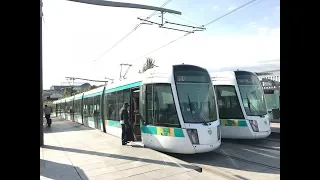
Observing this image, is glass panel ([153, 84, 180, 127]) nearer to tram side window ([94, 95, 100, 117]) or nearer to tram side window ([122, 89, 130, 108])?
tram side window ([122, 89, 130, 108])

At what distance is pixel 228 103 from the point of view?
12172mm

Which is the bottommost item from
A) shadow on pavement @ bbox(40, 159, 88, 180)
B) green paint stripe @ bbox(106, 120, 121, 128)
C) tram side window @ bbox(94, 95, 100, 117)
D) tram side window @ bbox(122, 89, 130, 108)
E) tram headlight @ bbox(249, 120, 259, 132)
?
shadow on pavement @ bbox(40, 159, 88, 180)

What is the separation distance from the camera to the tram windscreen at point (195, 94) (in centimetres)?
880

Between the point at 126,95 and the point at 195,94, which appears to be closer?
the point at 195,94

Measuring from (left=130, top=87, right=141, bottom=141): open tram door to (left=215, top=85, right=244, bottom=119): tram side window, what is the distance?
3.68 metres

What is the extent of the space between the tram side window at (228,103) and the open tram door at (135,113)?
3.68m

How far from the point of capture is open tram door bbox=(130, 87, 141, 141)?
11.5 metres

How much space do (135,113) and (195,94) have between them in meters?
3.42

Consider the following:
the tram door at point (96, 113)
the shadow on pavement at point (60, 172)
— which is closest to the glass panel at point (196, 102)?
the shadow on pavement at point (60, 172)

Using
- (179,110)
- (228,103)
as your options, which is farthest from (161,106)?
(228,103)

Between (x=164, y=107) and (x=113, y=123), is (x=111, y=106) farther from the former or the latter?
(x=164, y=107)

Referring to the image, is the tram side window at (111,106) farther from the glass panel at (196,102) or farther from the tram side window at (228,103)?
the glass panel at (196,102)

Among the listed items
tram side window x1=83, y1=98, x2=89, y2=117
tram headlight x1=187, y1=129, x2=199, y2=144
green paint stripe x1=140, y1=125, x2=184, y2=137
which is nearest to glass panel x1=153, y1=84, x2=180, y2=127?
green paint stripe x1=140, y1=125, x2=184, y2=137
